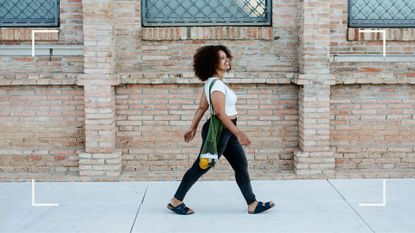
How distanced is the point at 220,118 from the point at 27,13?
12.7 feet

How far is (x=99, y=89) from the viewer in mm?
7812

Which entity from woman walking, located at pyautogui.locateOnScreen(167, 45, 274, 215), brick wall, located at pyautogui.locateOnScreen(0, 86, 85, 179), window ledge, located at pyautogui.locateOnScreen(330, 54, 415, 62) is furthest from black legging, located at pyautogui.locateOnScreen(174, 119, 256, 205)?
window ledge, located at pyautogui.locateOnScreen(330, 54, 415, 62)

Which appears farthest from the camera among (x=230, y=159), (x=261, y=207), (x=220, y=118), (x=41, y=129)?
(x=41, y=129)

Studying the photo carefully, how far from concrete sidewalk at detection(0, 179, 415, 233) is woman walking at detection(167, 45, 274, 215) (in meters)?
0.19

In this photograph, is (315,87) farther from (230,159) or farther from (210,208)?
(210,208)

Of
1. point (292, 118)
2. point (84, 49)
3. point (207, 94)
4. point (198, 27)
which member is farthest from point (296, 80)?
point (84, 49)

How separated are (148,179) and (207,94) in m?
2.41

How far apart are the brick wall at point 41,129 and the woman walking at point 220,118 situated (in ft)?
8.16

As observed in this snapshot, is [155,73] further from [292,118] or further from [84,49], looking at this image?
[292,118]

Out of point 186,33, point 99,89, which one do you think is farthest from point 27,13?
point 186,33

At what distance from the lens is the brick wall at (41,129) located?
26.6 ft

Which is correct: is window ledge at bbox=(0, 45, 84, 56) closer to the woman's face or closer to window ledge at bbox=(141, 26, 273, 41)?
window ledge at bbox=(141, 26, 273, 41)

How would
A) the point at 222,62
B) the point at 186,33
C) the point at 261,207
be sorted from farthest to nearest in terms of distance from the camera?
the point at 186,33
the point at 261,207
the point at 222,62

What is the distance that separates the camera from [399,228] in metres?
5.79
